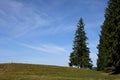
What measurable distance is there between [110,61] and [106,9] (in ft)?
33.5

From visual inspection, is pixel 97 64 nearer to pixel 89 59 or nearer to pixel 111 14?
pixel 89 59

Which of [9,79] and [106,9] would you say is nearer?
[9,79]

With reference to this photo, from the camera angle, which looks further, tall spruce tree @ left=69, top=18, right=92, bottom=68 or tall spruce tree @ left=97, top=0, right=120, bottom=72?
tall spruce tree @ left=69, top=18, right=92, bottom=68

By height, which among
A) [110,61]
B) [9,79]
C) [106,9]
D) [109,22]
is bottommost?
[9,79]

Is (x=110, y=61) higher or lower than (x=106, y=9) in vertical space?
lower

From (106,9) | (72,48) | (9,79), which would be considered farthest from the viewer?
(72,48)

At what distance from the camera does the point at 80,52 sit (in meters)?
68.5

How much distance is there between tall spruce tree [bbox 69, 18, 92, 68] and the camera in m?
66.9

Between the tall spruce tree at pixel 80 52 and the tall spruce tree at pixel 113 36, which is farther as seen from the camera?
the tall spruce tree at pixel 80 52

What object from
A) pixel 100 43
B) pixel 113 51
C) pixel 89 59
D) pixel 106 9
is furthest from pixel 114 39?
pixel 89 59

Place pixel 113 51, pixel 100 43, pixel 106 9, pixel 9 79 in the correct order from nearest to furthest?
1. pixel 9 79
2. pixel 113 51
3. pixel 106 9
4. pixel 100 43

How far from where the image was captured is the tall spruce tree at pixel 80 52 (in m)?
66.9

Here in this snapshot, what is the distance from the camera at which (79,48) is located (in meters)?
68.4

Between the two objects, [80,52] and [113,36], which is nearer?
[113,36]
